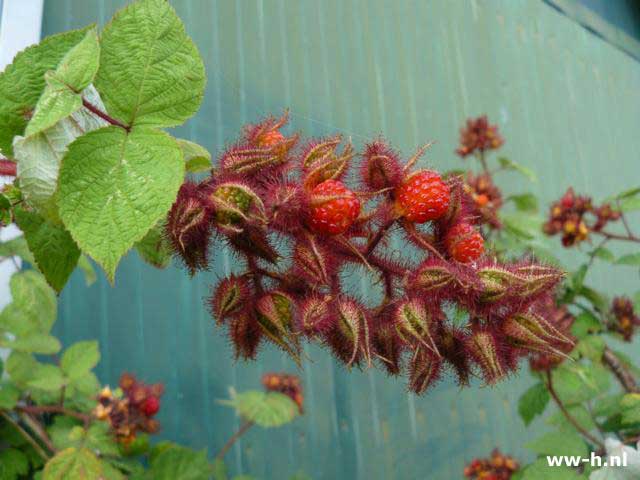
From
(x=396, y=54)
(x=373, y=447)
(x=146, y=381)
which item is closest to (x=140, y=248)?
(x=146, y=381)

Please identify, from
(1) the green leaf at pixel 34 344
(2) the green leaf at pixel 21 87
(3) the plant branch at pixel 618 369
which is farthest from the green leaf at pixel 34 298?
(3) the plant branch at pixel 618 369

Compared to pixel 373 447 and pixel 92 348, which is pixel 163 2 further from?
pixel 373 447

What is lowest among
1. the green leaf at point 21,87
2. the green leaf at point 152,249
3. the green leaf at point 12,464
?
the green leaf at point 12,464

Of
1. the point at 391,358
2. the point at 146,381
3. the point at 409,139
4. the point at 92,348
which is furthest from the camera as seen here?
the point at 409,139

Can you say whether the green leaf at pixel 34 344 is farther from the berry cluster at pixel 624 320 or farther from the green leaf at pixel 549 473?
the berry cluster at pixel 624 320

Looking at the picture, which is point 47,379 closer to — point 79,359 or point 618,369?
point 79,359

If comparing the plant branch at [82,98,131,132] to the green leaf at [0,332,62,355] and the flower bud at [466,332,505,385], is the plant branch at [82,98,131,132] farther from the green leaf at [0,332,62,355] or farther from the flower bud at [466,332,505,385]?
the green leaf at [0,332,62,355]

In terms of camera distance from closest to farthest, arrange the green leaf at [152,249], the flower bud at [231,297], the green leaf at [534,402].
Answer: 1. the flower bud at [231,297]
2. the green leaf at [152,249]
3. the green leaf at [534,402]
